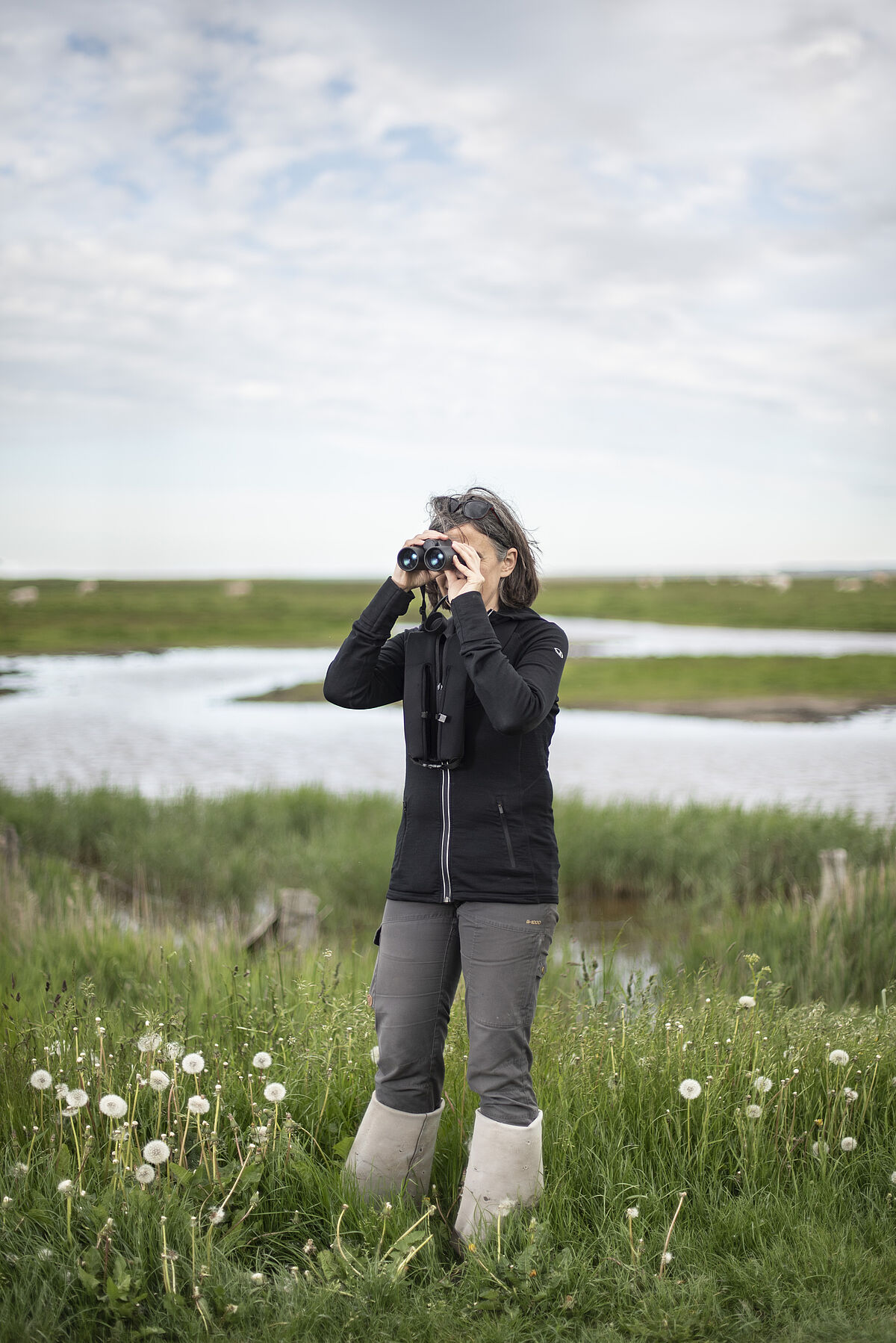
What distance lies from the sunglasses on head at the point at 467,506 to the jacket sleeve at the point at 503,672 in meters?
0.33

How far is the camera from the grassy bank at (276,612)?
5909 centimetres

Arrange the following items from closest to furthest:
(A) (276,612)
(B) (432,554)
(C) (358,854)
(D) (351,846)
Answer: (B) (432,554)
(C) (358,854)
(D) (351,846)
(A) (276,612)

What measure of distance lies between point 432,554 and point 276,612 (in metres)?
75.2

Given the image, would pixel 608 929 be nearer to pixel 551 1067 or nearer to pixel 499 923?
pixel 551 1067

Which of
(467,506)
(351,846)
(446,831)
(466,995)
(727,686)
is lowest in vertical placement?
(351,846)

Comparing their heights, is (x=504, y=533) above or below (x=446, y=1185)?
above

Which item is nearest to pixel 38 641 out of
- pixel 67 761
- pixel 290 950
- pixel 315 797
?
pixel 67 761

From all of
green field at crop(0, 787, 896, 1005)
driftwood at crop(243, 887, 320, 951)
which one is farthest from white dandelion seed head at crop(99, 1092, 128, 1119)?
green field at crop(0, 787, 896, 1005)

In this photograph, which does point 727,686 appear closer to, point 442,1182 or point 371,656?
point 442,1182

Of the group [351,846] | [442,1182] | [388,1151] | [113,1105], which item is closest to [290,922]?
[442,1182]

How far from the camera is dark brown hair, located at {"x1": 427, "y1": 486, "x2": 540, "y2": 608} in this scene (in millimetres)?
3213

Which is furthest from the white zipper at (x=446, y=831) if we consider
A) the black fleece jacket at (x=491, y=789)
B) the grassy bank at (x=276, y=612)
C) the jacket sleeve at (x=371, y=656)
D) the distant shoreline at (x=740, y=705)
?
the grassy bank at (x=276, y=612)

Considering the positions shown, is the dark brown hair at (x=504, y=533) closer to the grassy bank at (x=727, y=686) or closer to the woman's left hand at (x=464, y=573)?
the woman's left hand at (x=464, y=573)

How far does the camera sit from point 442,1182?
3432 mm
